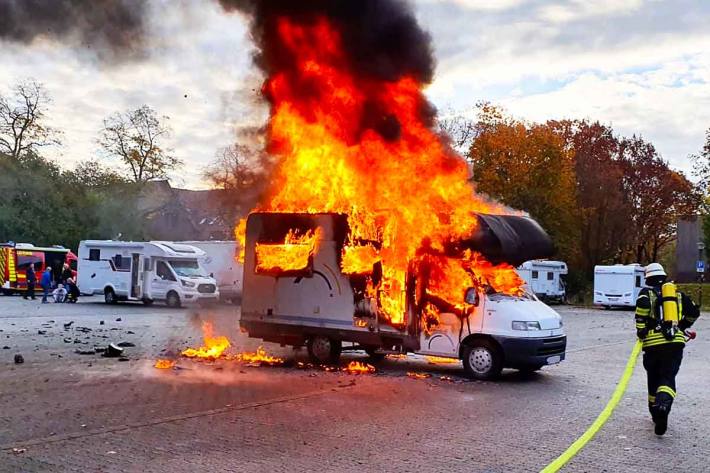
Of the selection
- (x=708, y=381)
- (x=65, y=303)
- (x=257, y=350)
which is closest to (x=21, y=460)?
(x=257, y=350)

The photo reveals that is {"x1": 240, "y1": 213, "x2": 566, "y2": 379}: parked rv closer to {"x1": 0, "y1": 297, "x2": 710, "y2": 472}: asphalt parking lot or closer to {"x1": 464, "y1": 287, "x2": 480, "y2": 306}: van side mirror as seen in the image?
{"x1": 464, "y1": 287, "x2": 480, "y2": 306}: van side mirror

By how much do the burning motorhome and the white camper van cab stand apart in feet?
50.9

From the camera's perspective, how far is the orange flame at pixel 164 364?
11641 millimetres

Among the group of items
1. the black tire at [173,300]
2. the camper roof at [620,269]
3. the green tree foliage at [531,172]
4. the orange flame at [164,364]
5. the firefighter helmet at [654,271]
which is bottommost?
the orange flame at [164,364]

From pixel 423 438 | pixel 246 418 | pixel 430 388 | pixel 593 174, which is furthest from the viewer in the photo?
pixel 593 174

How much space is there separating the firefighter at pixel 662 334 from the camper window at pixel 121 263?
24.8m

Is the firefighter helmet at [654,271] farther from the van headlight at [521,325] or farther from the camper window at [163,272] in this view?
the camper window at [163,272]

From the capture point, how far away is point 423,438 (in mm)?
7215

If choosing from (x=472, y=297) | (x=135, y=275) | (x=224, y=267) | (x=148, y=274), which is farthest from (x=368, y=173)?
(x=224, y=267)

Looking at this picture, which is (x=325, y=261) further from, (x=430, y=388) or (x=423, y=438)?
(x=423, y=438)

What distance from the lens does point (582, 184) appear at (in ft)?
146

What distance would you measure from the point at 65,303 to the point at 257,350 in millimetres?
17999

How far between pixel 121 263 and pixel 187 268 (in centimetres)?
315

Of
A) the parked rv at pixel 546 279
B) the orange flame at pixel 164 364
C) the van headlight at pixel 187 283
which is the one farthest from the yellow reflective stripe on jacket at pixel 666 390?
the parked rv at pixel 546 279
